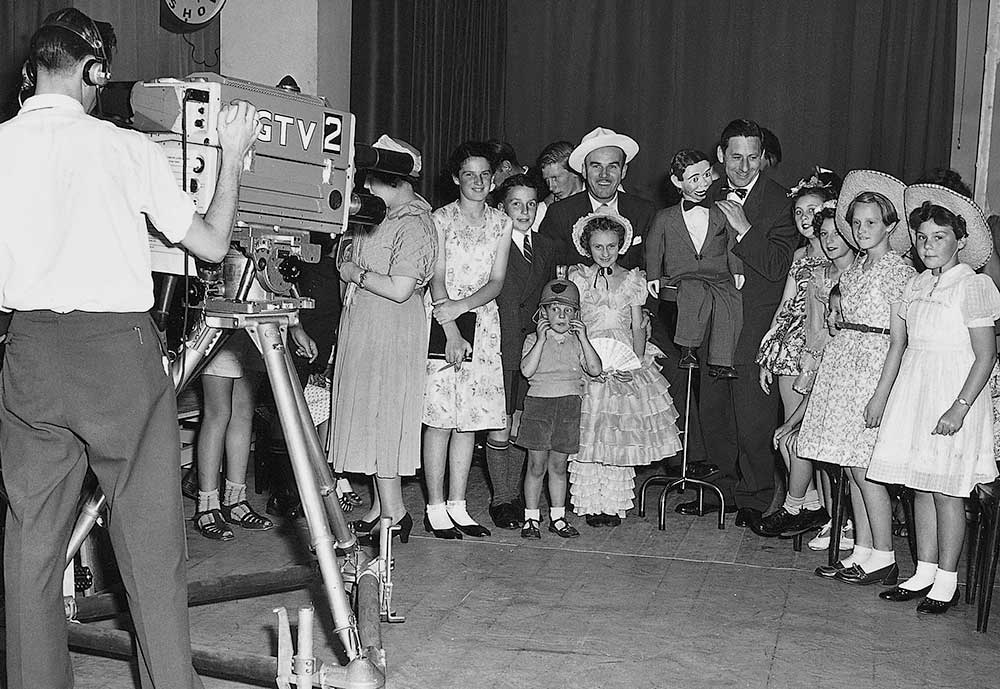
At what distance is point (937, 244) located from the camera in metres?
3.50

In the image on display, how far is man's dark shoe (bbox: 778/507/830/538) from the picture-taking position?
14.1 ft

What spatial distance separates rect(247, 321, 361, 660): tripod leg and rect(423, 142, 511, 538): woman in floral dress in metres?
1.64

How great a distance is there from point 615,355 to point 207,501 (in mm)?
1626

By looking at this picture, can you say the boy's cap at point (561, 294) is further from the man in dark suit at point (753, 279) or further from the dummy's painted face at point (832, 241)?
the dummy's painted face at point (832, 241)

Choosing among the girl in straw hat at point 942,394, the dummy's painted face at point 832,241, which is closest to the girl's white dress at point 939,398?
the girl in straw hat at point 942,394

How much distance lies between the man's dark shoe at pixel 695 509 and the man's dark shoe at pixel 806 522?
41cm

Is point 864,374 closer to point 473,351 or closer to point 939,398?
point 939,398

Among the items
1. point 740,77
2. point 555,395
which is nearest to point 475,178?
point 555,395

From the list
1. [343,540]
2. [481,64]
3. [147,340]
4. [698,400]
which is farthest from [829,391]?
[481,64]

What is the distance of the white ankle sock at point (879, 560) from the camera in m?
3.77

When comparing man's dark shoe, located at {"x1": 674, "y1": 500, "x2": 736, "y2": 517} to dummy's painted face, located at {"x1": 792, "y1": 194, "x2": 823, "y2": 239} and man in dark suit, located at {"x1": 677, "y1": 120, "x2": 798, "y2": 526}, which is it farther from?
dummy's painted face, located at {"x1": 792, "y1": 194, "x2": 823, "y2": 239}

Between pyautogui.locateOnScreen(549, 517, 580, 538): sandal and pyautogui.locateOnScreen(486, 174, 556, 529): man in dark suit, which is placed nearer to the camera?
pyautogui.locateOnScreen(549, 517, 580, 538): sandal

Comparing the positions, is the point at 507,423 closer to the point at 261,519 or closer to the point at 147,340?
the point at 261,519

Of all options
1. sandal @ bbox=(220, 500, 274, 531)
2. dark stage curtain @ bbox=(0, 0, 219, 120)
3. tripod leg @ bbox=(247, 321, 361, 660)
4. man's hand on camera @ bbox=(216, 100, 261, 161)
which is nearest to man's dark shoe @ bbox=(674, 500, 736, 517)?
sandal @ bbox=(220, 500, 274, 531)
